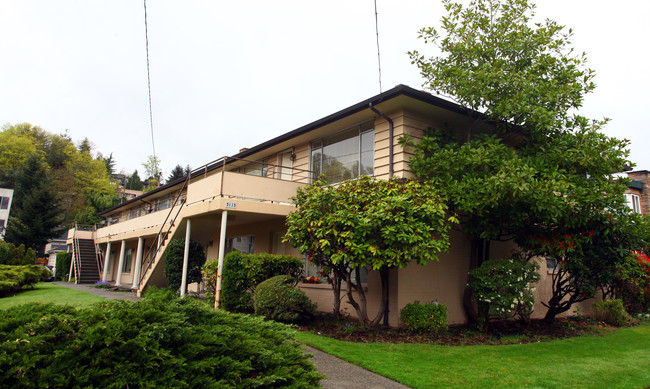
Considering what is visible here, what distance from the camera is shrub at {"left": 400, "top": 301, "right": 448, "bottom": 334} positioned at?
8.88 m

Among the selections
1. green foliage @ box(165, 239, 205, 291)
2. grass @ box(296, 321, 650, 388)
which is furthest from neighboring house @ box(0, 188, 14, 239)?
grass @ box(296, 321, 650, 388)

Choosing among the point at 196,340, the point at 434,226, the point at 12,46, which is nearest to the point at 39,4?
the point at 12,46

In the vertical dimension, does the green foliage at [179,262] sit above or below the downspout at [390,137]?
below

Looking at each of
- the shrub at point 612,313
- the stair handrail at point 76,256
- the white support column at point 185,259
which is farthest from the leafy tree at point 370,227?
the stair handrail at point 76,256

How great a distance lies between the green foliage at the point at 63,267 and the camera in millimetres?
27250

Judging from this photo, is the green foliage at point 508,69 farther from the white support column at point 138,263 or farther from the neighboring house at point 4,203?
the neighboring house at point 4,203

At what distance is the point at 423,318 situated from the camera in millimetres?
8891

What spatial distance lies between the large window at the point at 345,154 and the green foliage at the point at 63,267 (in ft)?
72.8

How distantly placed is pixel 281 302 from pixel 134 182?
78212mm

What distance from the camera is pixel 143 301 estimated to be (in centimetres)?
383

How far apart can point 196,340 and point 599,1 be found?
9.44m

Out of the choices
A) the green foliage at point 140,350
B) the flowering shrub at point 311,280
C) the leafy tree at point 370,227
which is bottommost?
the green foliage at point 140,350

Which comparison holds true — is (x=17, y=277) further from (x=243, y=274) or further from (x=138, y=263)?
(x=243, y=274)

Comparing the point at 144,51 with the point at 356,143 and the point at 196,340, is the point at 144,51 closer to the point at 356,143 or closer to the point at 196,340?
the point at 356,143
